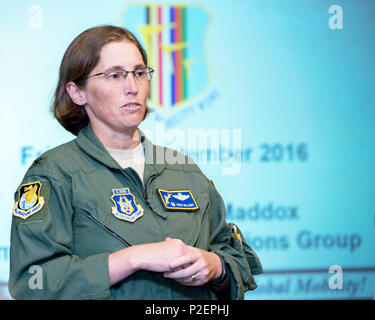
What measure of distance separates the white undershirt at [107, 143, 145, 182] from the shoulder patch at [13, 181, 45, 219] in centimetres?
26

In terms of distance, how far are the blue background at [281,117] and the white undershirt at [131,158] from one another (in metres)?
1.02

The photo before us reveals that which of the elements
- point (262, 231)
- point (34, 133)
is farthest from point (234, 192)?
point (34, 133)

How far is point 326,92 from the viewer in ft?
9.12

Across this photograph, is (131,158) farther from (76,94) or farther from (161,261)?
(161,261)

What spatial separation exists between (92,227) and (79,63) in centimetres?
49

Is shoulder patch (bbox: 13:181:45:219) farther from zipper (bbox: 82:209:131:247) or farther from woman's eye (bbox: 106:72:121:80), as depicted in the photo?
woman's eye (bbox: 106:72:121:80)

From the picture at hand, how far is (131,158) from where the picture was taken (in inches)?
59.3

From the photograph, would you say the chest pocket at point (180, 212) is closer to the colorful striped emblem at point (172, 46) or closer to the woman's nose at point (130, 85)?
the woman's nose at point (130, 85)

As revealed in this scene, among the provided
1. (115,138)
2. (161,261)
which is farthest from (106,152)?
(161,261)

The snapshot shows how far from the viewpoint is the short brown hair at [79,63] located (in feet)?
4.76

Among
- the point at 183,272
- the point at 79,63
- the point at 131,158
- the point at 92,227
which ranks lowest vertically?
the point at 183,272

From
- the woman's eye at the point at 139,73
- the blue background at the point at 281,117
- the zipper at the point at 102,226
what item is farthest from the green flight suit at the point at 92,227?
the blue background at the point at 281,117

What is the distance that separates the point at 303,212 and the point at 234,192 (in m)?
0.40

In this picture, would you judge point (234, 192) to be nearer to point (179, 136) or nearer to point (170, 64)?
point (179, 136)
